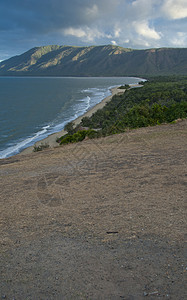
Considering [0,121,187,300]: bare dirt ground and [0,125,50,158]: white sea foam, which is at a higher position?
[0,121,187,300]: bare dirt ground

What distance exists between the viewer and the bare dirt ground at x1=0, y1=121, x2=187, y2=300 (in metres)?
3.31

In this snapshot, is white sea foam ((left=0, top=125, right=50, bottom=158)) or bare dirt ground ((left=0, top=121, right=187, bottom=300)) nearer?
bare dirt ground ((left=0, top=121, right=187, bottom=300))

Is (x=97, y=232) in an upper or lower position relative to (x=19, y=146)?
upper

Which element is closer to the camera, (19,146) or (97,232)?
(97,232)

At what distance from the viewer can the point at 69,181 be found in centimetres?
759

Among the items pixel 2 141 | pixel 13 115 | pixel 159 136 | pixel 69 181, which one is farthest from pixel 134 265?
pixel 13 115

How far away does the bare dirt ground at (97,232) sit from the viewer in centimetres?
331

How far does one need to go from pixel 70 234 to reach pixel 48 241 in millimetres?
443

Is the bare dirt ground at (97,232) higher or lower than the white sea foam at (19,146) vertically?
higher

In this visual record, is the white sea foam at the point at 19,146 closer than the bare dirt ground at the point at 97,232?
No

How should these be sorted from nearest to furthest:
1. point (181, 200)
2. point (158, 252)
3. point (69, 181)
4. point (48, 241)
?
point (158, 252), point (48, 241), point (181, 200), point (69, 181)

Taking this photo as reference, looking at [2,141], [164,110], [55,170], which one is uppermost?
[164,110]

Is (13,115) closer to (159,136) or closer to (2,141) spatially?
(2,141)

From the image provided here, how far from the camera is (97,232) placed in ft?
14.9
